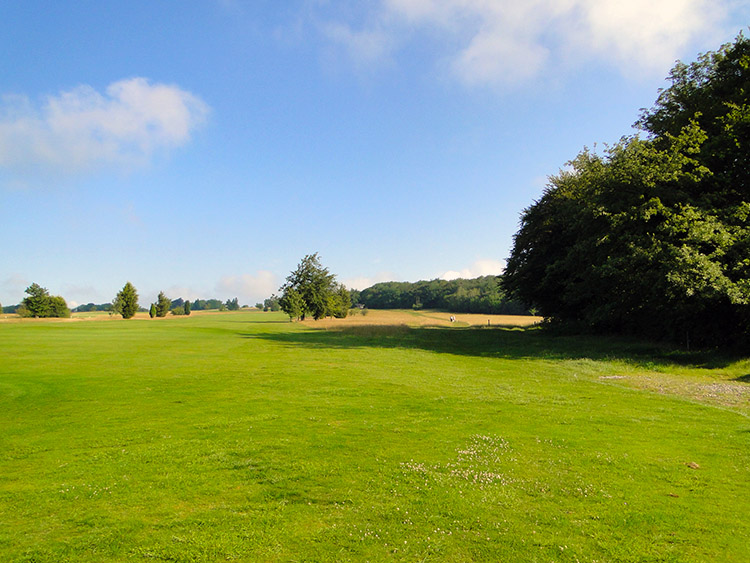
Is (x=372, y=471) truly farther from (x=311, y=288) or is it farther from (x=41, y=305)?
(x=41, y=305)

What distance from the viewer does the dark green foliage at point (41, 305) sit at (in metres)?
105

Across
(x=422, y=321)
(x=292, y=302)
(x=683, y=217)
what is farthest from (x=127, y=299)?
(x=683, y=217)

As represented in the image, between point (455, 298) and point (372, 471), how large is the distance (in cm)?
13833

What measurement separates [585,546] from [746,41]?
35.3 metres

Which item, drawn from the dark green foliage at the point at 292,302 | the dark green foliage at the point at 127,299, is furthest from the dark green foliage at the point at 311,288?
the dark green foliage at the point at 127,299

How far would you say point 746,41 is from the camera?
26.3 metres

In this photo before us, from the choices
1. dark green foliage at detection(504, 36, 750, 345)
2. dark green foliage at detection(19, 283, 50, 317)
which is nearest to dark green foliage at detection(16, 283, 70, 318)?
dark green foliage at detection(19, 283, 50, 317)

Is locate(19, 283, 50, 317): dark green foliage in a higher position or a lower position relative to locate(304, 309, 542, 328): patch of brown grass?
higher

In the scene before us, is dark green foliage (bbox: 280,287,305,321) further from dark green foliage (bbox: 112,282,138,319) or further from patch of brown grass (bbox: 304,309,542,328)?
dark green foliage (bbox: 112,282,138,319)

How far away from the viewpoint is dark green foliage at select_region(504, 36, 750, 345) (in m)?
23.1

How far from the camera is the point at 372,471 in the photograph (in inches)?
304

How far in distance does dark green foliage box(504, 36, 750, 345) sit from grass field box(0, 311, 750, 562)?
26.6 ft

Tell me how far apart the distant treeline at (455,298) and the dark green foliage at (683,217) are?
84.2 meters

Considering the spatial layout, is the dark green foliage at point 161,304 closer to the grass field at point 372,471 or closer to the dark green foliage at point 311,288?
the dark green foliage at point 311,288
